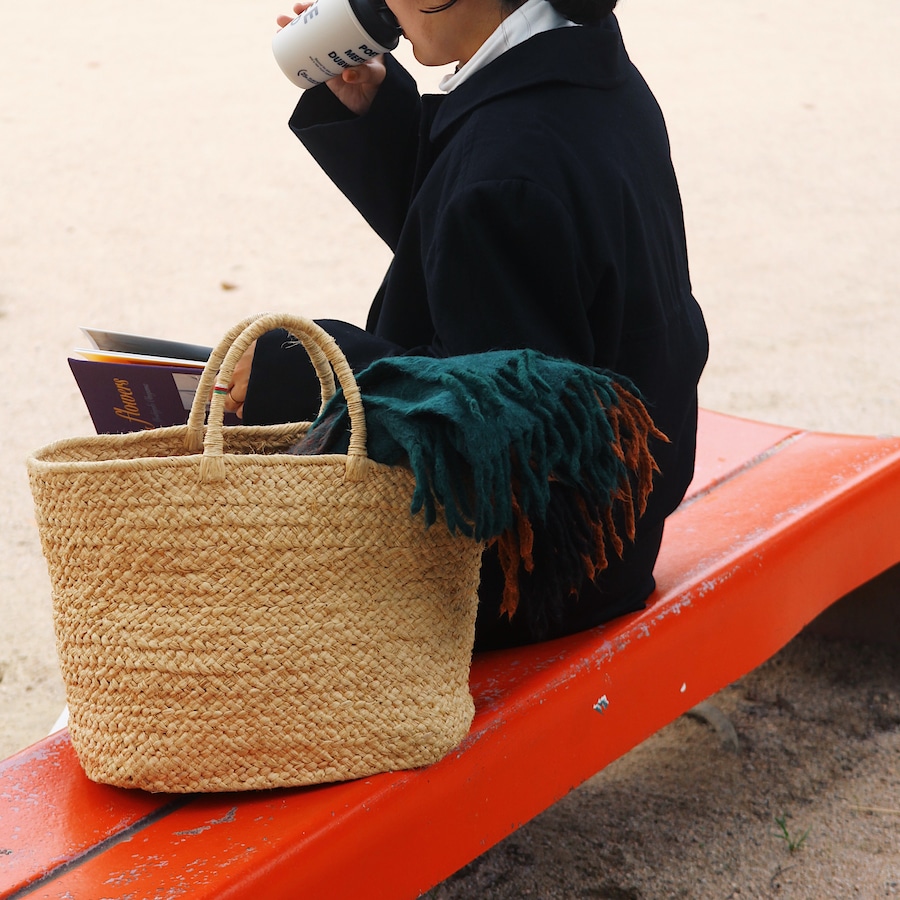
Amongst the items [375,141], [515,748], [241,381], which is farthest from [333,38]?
[515,748]

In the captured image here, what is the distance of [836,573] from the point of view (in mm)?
1879

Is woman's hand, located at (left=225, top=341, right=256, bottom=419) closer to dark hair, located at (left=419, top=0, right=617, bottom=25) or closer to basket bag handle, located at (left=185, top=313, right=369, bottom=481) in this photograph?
basket bag handle, located at (left=185, top=313, right=369, bottom=481)

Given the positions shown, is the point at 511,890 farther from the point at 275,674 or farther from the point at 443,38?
the point at 443,38

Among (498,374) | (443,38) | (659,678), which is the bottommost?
(659,678)

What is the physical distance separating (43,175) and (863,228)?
3295mm

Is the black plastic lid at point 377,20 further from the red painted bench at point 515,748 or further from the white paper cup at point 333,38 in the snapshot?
the red painted bench at point 515,748

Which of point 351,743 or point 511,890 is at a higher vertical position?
point 351,743

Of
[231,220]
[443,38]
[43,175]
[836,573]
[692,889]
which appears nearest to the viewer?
[443,38]

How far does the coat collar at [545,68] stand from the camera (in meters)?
1.28

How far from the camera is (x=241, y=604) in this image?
1148mm

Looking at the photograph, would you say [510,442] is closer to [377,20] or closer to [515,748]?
[515,748]

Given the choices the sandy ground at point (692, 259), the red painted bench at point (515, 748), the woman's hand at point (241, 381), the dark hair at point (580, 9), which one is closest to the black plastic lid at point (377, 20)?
the dark hair at point (580, 9)

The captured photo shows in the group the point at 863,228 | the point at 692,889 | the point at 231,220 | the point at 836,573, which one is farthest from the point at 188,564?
the point at 863,228

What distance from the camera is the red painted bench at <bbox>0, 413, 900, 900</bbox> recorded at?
114 centimetres
